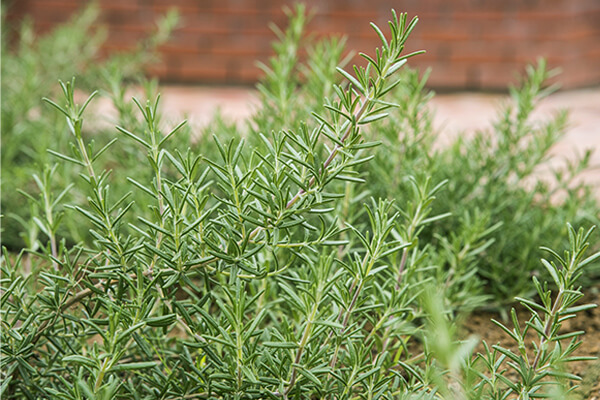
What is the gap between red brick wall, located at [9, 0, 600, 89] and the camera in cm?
664

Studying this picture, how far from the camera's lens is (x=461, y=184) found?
2109mm

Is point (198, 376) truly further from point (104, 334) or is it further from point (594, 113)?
point (594, 113)

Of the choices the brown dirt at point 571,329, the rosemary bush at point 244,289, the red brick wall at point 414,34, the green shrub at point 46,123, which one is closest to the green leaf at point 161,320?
the rosemary bush at point 244,289

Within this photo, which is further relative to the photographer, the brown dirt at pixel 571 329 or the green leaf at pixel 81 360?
the brown dirt at pixel 571 329

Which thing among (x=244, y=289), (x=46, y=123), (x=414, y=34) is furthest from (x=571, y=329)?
(x=414, y=34)

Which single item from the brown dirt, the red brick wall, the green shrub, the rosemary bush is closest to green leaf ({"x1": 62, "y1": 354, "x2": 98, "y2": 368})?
the rosemary bush

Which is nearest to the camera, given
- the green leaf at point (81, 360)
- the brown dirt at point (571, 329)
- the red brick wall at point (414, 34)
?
the green leaf at point (81, 360)

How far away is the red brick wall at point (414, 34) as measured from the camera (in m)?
6.64

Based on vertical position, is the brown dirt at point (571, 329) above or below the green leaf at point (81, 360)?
below

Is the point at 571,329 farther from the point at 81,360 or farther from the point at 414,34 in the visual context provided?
the point at 414,34

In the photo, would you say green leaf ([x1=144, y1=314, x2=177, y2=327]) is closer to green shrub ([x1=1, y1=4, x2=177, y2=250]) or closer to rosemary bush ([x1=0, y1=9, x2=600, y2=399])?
rosemary bush ([x1=0, y1=9, x2=600, y2=399])

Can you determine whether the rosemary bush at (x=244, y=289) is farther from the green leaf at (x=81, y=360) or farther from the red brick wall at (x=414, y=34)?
the red brick wall at (x=414, y=34)

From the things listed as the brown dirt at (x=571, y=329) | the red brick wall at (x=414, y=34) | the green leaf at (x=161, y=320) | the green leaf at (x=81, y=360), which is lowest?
the brown dirt at (x=571, y=329)

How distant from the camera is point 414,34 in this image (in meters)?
6.93
